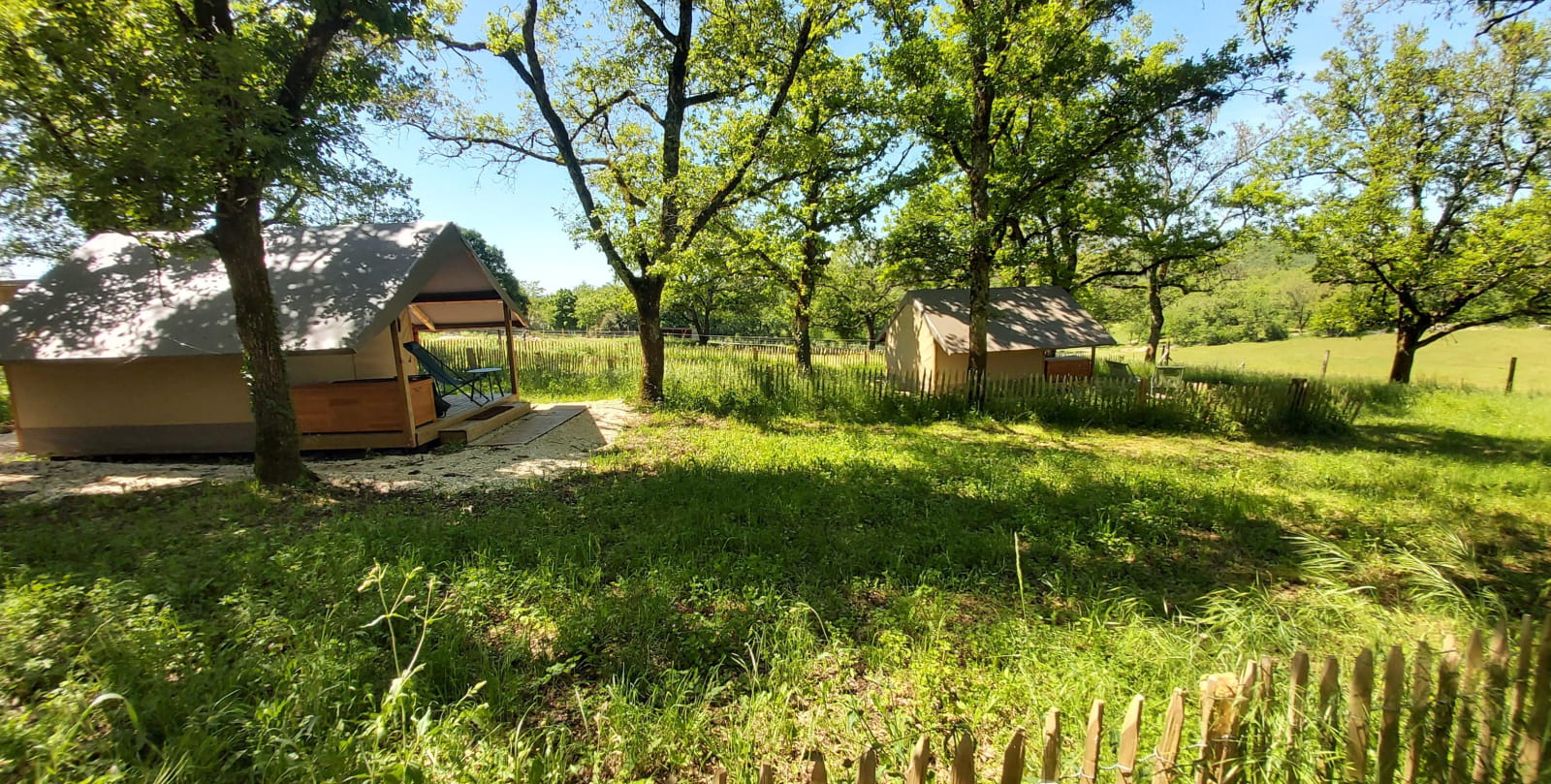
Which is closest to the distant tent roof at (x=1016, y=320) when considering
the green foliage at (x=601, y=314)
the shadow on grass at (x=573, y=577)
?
the shadow on grass at (x=573, y=577)

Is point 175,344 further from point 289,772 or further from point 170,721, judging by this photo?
point 289,772

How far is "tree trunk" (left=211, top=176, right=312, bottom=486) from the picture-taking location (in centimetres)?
606

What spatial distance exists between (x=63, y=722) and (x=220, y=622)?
46.0 inches

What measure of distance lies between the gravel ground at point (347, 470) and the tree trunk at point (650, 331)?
3.69 metres

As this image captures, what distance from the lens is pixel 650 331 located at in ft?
42.3

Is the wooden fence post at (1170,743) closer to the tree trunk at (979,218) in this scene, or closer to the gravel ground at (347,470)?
the gravel ground at (347,470)

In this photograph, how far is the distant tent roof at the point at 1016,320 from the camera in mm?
16281

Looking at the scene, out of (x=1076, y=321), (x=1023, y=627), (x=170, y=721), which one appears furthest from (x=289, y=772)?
(x=1076, y=321)

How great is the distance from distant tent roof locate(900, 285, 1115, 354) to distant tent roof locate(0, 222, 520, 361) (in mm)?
12998

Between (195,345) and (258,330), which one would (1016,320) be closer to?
(258,330)

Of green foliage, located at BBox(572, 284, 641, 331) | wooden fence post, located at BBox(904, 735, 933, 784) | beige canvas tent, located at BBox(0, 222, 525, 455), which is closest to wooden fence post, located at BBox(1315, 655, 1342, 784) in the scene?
wooden fence post, located at BBox(904, 735, 933, 784)

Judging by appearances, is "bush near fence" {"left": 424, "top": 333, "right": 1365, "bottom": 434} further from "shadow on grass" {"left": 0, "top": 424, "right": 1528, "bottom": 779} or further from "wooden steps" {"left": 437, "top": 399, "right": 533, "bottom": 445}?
"shadow on grass" {"left": 0, "top": 424, "right": 1528, "bottom": 779}

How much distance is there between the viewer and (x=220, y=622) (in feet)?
10.4

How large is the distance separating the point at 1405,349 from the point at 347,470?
1189 inches
